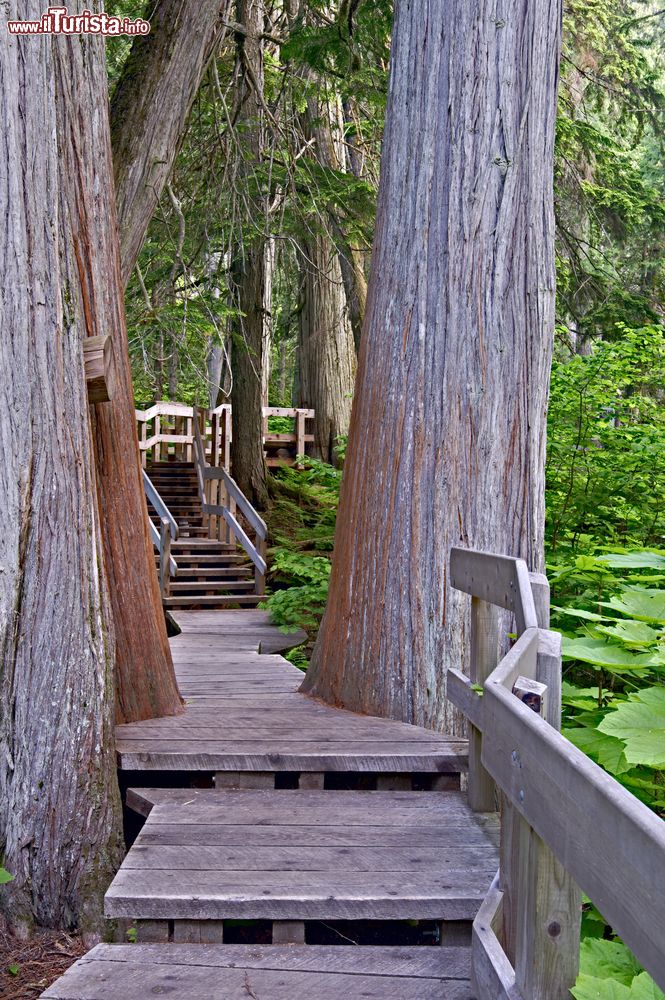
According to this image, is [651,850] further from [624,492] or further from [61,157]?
[624,492]

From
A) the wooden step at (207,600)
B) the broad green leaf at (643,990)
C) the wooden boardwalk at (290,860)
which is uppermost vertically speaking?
the broad green leaf at (643,990)

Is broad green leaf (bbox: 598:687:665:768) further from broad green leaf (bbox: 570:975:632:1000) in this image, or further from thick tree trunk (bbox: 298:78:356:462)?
thick tree trunk (bbox: 298:78:356:462)

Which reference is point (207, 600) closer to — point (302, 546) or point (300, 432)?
point (302, 546)

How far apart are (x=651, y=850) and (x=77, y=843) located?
11.0 ft

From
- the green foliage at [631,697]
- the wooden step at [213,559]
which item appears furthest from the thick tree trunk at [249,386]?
the green foliage at [631,697]

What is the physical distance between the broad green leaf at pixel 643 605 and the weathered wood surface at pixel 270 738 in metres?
1.60

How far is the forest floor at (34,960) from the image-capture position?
3453mm

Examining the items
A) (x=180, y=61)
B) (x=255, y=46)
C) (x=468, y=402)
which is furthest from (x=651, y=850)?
(x=255, y=46)

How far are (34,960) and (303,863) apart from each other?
1.17 m

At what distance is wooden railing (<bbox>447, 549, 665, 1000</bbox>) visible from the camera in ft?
4.49

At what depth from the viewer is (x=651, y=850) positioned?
129cm

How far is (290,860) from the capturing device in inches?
141

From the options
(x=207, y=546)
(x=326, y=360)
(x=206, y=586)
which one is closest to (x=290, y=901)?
(x=206, y=586)

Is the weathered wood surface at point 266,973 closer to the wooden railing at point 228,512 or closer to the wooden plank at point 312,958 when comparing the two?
the wooden plank at point 312,958
